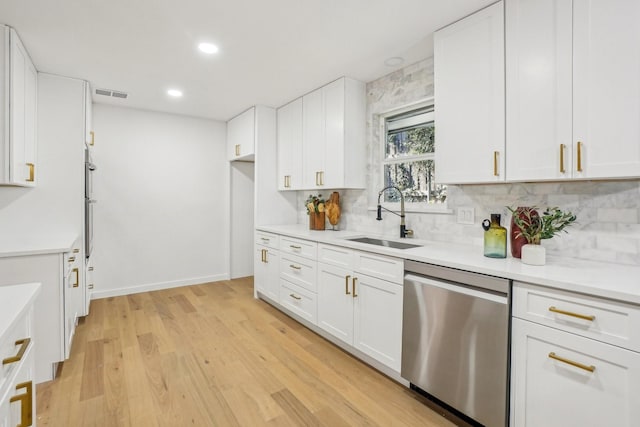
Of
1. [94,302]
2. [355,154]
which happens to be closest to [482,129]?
[355,154]

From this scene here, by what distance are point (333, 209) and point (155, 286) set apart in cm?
275

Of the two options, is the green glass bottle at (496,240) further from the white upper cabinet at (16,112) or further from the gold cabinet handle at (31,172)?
the gold cabinet handle at (31,172)

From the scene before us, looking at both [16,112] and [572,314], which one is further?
[16,112]

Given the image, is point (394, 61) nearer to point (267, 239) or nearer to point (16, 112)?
point (267, 239)

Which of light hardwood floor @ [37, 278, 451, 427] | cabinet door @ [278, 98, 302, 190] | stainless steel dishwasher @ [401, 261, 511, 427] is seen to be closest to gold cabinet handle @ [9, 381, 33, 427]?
light hardwood floor @ [37, 278, 451, 427]

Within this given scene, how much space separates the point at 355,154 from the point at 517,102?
156 cm

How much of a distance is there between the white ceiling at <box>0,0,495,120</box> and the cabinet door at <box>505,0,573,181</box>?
11.9 inches

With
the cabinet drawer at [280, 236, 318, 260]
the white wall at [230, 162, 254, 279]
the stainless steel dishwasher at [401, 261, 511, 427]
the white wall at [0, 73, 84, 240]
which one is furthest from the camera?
the white wall at [230, 162, 254, 279]

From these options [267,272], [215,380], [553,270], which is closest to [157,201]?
[267,272]

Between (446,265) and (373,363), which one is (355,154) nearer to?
(446,265)

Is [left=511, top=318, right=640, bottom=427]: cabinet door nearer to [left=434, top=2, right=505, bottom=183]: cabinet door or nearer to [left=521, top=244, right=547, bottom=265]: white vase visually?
[left=521, top=244, right=547, bottom=265]: white vase

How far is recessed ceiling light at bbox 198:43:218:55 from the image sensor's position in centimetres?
246

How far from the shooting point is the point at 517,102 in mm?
1845

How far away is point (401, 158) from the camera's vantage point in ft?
9.91
